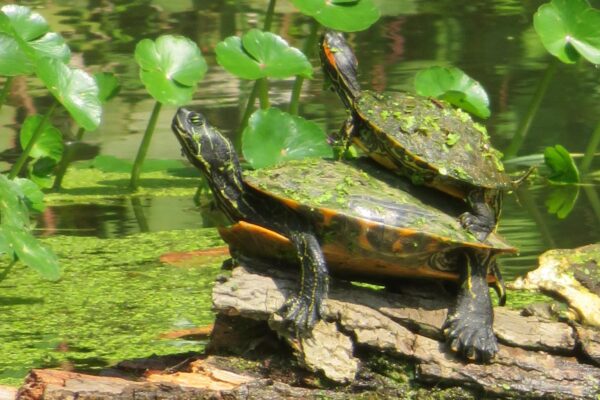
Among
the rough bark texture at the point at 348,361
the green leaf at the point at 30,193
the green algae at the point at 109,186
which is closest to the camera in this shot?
the rough bark texture at the point at 348,361

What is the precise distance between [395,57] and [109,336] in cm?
396

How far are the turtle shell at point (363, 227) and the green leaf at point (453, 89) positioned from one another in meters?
1.66

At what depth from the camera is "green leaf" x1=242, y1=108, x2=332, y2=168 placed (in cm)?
432

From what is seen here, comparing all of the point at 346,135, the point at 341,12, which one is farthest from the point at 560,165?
the point at 346,135

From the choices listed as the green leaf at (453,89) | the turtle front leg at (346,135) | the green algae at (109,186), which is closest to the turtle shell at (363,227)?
the turtle front leg at (346,135)

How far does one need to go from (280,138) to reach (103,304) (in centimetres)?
95

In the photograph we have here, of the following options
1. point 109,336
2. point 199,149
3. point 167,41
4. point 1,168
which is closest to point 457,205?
point 199,149

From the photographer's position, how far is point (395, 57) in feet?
23.3

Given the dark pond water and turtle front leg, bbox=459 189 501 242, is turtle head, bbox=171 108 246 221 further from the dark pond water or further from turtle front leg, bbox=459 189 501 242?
the dark pond water

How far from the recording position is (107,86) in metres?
4.96

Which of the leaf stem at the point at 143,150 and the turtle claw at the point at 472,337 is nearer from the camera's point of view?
the turtle claw at the point at 472,337

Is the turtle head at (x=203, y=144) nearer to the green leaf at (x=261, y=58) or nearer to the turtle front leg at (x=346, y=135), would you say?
the turtle front leg at (x=346, y=135)

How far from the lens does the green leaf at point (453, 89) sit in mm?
4758

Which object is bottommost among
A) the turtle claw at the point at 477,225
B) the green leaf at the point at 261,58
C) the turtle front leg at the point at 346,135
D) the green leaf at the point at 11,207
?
the green leaf at the point at 11,207
